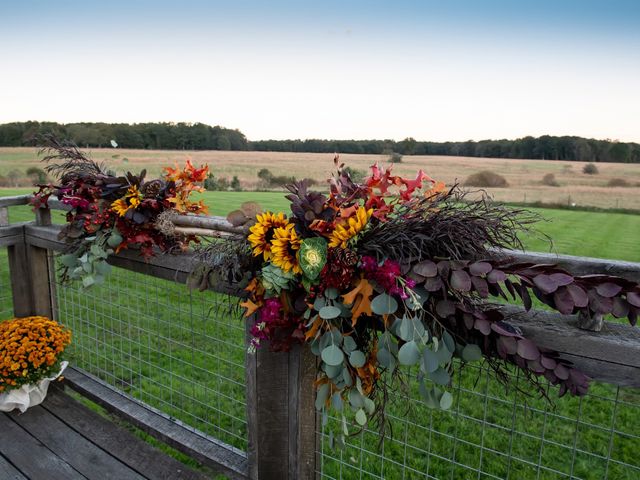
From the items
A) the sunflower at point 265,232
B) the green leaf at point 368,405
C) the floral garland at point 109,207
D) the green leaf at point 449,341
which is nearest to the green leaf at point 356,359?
the green leaf at point 368,405

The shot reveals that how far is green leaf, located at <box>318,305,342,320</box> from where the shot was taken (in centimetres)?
117

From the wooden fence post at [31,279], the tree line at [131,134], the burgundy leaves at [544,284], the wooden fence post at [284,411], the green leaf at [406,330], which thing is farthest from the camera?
the wooden fence post at [31,279]

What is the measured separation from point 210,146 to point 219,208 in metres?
2.74

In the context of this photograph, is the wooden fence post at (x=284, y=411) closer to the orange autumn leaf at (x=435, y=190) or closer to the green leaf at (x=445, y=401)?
the green leaf at (x=445, y=401)

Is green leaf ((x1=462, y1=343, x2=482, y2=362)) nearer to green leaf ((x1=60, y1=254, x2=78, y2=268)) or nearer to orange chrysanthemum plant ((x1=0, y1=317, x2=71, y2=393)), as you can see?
green leaf ((x1=60, y1=254, x2=78, y2=268))

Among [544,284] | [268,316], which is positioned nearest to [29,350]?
[268,316]

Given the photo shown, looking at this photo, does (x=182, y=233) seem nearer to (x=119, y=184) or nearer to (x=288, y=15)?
(x=119, y=184)

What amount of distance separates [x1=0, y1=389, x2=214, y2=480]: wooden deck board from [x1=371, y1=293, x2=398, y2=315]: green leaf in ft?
4.52

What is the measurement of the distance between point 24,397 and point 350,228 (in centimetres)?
227

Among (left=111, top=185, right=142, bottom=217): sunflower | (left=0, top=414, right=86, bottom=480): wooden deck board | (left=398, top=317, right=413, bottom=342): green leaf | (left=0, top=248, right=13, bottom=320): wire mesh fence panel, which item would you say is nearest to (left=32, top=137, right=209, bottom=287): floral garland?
(left=111, top=185, right=142, bottom=217): sunflower

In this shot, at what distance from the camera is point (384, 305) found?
3.65 feet

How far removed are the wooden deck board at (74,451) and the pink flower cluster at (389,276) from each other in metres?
1.40

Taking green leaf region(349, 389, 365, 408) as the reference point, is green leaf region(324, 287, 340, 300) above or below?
above

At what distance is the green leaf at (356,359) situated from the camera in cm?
121
